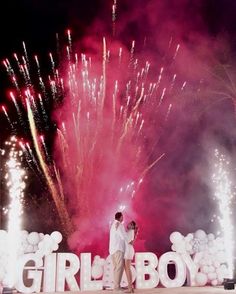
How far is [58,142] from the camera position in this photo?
26531 millimetres

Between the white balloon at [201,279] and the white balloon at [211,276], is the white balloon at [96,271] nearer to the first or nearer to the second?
the white balloon at [201,279]

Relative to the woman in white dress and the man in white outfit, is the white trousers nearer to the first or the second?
the man in white outfit

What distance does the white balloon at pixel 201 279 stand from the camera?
12281 millimetres

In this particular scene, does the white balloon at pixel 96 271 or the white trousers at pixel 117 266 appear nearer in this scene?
the white trousers at pixel 117 266

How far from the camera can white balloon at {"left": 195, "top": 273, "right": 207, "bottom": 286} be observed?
40.3 ft

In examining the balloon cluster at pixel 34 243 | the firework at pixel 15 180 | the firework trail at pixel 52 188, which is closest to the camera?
the balloon cluster at pixel 34 243

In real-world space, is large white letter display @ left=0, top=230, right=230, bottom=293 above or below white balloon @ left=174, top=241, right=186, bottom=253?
below

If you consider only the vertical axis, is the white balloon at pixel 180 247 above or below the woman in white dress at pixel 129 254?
above

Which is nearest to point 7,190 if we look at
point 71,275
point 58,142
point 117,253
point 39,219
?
point 39,219

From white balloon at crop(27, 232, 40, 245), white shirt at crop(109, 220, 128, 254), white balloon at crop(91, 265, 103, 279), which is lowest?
white balloon at crop(91, 265, 103, 279)

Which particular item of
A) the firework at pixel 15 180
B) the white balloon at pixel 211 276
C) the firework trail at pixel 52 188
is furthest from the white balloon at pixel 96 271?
the firework trail at pixel 52 188

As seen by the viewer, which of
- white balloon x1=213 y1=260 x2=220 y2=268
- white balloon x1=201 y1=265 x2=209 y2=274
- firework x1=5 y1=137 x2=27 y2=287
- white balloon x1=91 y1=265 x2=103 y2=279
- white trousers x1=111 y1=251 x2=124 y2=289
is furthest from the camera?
firework x1=5 y1=137 x2=27 y2=287

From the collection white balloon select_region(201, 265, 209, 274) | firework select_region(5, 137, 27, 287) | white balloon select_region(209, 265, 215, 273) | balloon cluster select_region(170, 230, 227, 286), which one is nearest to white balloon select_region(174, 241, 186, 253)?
balloon cluster select_region(170, 230, 227, 286)

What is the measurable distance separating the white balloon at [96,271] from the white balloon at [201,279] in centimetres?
291
